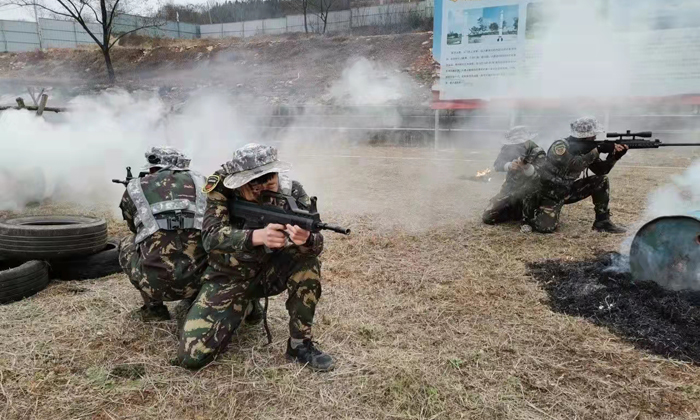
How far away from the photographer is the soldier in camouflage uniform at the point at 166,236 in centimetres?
348

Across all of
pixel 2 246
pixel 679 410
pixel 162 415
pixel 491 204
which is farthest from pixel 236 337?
pixel 491 204

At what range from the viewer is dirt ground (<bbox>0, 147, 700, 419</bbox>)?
279 centimetres

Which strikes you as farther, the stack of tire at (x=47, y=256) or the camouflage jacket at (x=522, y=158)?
the camouflage jacket at (x=522, y=158)

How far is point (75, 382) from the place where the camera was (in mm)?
3027

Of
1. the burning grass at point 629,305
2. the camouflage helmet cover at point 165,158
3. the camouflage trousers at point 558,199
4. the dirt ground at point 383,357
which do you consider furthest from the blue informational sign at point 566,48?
the camouflage helmet cover at point 165,158

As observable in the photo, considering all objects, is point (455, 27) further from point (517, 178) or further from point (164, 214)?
point (164, 214)

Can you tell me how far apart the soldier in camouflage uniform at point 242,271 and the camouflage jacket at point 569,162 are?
4338 mm

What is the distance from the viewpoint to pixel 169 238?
3502 millimetres

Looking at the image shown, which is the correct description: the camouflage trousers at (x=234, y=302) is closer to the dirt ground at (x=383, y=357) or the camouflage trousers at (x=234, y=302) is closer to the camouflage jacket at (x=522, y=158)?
the dirt ground at (x=383, y=357)

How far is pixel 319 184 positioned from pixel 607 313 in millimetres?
6612

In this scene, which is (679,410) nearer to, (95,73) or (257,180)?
(257,180)

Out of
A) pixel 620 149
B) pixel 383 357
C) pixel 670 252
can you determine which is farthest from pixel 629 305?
pixel 620 149

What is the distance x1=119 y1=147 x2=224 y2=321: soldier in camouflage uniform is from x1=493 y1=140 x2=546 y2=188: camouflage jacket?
461 cm

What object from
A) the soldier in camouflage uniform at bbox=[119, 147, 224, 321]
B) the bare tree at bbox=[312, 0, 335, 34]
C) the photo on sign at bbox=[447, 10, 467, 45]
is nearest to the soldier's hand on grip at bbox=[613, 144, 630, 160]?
the soldier in camouflage uniform at bbox=[119, 147, 224, 321]
